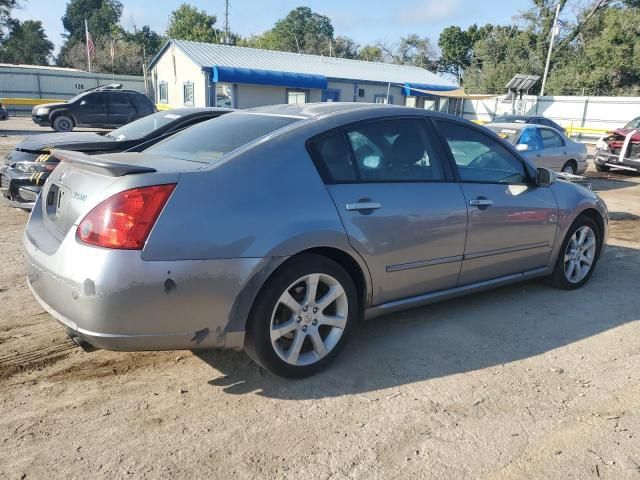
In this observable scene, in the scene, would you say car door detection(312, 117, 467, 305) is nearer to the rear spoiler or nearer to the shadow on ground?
the shadow on ground

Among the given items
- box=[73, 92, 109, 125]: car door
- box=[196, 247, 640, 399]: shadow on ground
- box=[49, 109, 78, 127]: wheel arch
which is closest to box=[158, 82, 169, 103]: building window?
box=[73, 92, 109, 125]: car door

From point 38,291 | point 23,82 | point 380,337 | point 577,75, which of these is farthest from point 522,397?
point 577,75

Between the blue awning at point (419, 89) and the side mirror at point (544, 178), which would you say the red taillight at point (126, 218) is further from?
the blue awning at point (419, 89)

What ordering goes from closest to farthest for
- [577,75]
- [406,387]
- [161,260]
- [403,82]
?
[161,260]
[406,387]
[403,82]
[577,75]

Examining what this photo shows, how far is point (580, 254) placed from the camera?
16.7 ft

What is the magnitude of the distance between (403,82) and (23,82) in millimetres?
24104

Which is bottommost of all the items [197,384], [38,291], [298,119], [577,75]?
[197,384]

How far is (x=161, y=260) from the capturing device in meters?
2.66

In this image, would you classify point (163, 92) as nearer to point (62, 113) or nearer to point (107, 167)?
point (62, 113)

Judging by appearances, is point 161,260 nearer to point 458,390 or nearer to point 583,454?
point 458,390

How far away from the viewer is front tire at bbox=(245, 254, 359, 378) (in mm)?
3010

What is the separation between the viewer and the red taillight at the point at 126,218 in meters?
2.64

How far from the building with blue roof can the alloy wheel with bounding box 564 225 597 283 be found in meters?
21.3

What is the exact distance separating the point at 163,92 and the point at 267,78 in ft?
31.8
